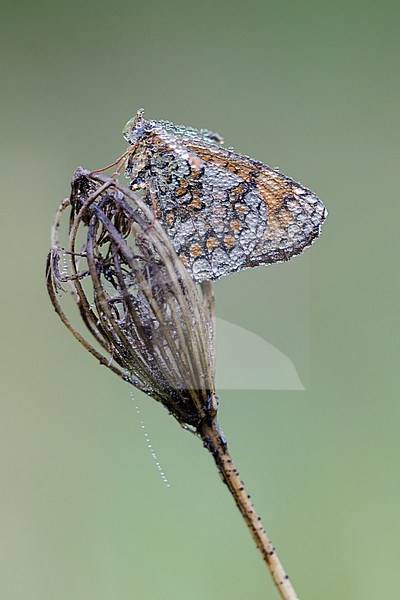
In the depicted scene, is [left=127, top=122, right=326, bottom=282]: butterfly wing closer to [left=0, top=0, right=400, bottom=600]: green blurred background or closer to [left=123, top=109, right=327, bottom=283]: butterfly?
[left=123, top=109, right=327, bottom=283]: butterfly

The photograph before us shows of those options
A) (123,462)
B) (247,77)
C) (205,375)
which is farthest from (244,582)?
(247,77)

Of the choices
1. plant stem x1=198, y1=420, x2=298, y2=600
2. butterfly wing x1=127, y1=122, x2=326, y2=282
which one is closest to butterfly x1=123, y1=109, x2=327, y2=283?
butterfly wing x1=127, y1=122, x2=326, y2=282

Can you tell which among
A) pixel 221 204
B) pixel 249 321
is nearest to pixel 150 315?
pixel 221 204

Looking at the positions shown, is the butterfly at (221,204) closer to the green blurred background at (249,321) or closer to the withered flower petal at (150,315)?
the withered flower petal at (150,315)

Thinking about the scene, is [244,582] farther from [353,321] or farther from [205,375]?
[205,375]

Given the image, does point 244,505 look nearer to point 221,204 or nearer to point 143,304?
point 143,304
